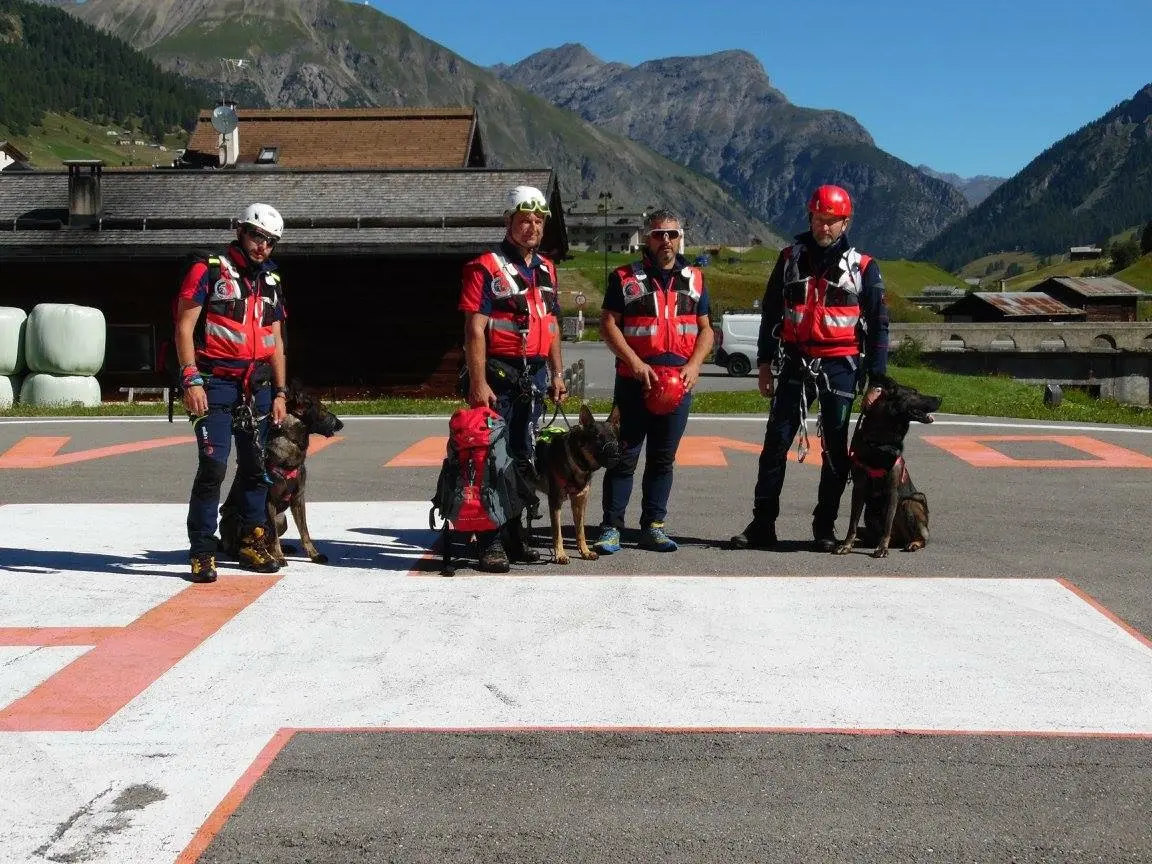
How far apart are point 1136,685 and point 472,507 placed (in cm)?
371

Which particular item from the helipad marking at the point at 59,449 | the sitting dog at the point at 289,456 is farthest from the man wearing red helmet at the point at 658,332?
the helipad marking at the point at 59,449

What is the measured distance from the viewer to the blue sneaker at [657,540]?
28.0 ft

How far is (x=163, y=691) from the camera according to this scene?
5.41 meters

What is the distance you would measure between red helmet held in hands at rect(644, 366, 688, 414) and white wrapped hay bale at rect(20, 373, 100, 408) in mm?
18222

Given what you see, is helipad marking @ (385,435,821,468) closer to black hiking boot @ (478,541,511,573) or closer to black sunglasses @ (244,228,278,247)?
black hiking boot @ (478,541,511,573)

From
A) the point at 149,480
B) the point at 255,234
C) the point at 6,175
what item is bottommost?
the point at 149,480

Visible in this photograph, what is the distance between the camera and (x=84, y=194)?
2956 centimetres

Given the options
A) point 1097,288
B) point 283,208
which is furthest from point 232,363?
point 1097,288

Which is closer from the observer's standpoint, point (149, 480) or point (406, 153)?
point (149, 480)

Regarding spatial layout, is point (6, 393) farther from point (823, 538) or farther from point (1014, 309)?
point (1014, 309)

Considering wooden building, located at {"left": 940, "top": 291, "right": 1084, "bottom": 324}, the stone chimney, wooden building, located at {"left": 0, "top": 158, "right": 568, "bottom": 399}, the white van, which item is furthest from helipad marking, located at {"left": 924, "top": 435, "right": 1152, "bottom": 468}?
wooden building, located at {"left": 940, "top": 291, "right": 1084, "bottom": 324}

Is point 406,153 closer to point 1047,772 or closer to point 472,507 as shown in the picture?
point 472,507

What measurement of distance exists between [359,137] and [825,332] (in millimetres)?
38947

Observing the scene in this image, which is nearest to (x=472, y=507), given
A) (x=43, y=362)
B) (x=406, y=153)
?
(x=43, y=362)
